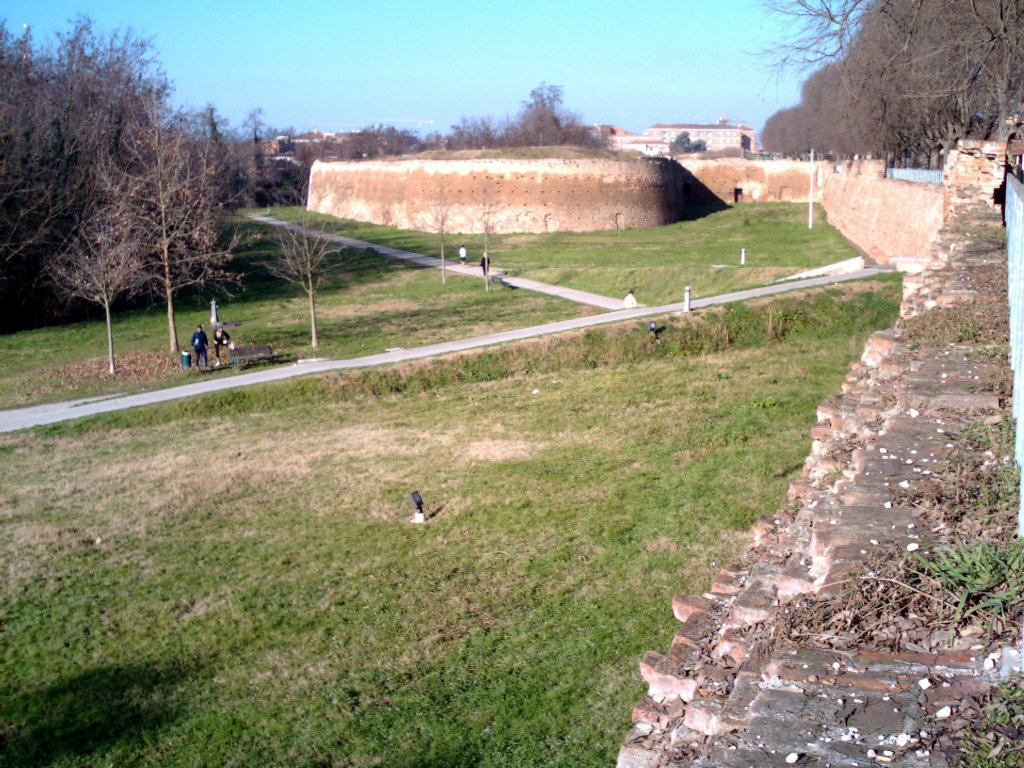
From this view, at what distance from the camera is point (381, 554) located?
988cm

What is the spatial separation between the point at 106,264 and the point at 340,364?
19.7 ft

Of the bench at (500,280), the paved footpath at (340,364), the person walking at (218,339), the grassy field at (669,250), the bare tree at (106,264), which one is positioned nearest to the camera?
the paved footpath at (340,364)

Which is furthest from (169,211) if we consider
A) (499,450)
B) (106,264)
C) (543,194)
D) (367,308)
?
(543,194)

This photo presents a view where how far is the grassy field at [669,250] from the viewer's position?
1057 inches

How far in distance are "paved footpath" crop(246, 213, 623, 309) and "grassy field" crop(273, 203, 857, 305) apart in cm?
65

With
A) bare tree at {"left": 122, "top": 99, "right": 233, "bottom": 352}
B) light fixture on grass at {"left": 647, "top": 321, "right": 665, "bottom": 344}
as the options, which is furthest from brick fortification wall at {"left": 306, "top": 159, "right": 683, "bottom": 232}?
light fixture on grass at {"left": 647, "top": 321, "right": 665, "bottom": 344}

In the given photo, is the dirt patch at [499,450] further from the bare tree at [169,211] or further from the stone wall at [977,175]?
the bare tree at [169,211]

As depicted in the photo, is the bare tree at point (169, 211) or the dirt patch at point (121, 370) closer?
the dirt patch at point (121, 370)

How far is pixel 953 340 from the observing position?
714cm

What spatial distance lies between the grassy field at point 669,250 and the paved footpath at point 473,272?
2.12ft

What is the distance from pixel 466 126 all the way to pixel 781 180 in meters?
40.1

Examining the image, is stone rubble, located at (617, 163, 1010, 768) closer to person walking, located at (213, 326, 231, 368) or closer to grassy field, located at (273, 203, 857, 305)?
person walking, located at (213, 326, 231, 368)

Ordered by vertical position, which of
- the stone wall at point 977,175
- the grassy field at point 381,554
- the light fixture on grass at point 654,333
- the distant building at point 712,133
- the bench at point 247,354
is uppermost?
the distant building at point 712,133

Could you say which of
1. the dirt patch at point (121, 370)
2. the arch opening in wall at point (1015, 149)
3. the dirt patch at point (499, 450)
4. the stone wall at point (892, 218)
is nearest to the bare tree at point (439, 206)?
the stone wall at point (892, 218)
